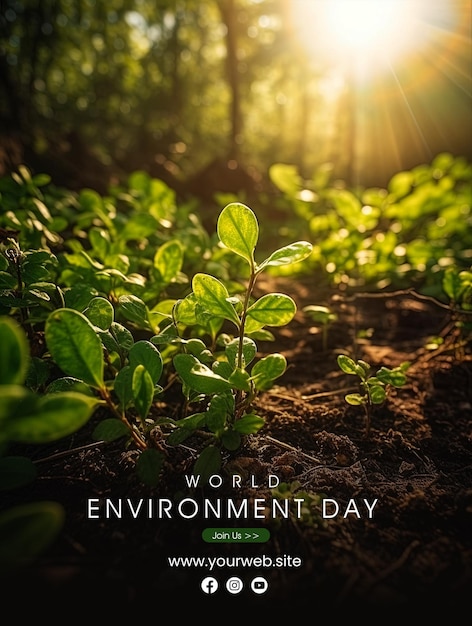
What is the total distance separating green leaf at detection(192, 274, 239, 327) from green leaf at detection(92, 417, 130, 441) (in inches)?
12.6

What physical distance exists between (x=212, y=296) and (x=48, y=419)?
19.7 inches

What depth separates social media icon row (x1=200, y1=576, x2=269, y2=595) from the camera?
804 millimetres

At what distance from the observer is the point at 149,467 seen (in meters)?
0.94

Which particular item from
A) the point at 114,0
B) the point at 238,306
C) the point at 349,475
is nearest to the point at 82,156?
the point at 238,306

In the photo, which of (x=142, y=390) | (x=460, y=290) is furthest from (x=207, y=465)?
(x=460, y=290)

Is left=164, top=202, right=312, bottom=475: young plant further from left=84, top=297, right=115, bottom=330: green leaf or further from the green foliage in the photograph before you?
the green foliage

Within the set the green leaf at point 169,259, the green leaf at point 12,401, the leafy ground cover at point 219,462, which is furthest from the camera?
the green leaf at point 169,259

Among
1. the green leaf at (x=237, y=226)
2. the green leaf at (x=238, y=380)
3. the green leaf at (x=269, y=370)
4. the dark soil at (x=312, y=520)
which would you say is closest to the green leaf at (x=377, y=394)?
the dark soil at (x=312, y=520)

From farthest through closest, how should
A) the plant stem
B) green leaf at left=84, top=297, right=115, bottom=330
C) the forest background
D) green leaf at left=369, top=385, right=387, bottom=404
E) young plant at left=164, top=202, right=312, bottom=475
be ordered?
the forest background < green leaf at left=369, top=385, right=387, bottom=404 < green leaf at left=84, top=297, right=115, bottom=330 < young plant at left=164, top=202, right=312, bottom=475 < the plant stem

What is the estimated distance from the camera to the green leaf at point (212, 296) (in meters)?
1.04

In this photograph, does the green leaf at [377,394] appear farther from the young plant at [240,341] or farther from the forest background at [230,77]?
the forest background at [230,77]

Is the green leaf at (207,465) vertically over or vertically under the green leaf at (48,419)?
over

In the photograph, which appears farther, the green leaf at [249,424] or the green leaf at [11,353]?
the green leaf at [249,424]

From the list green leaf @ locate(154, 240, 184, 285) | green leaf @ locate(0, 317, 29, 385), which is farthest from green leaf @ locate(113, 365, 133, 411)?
green leaf @ locate(154, 240, 184, 285)
